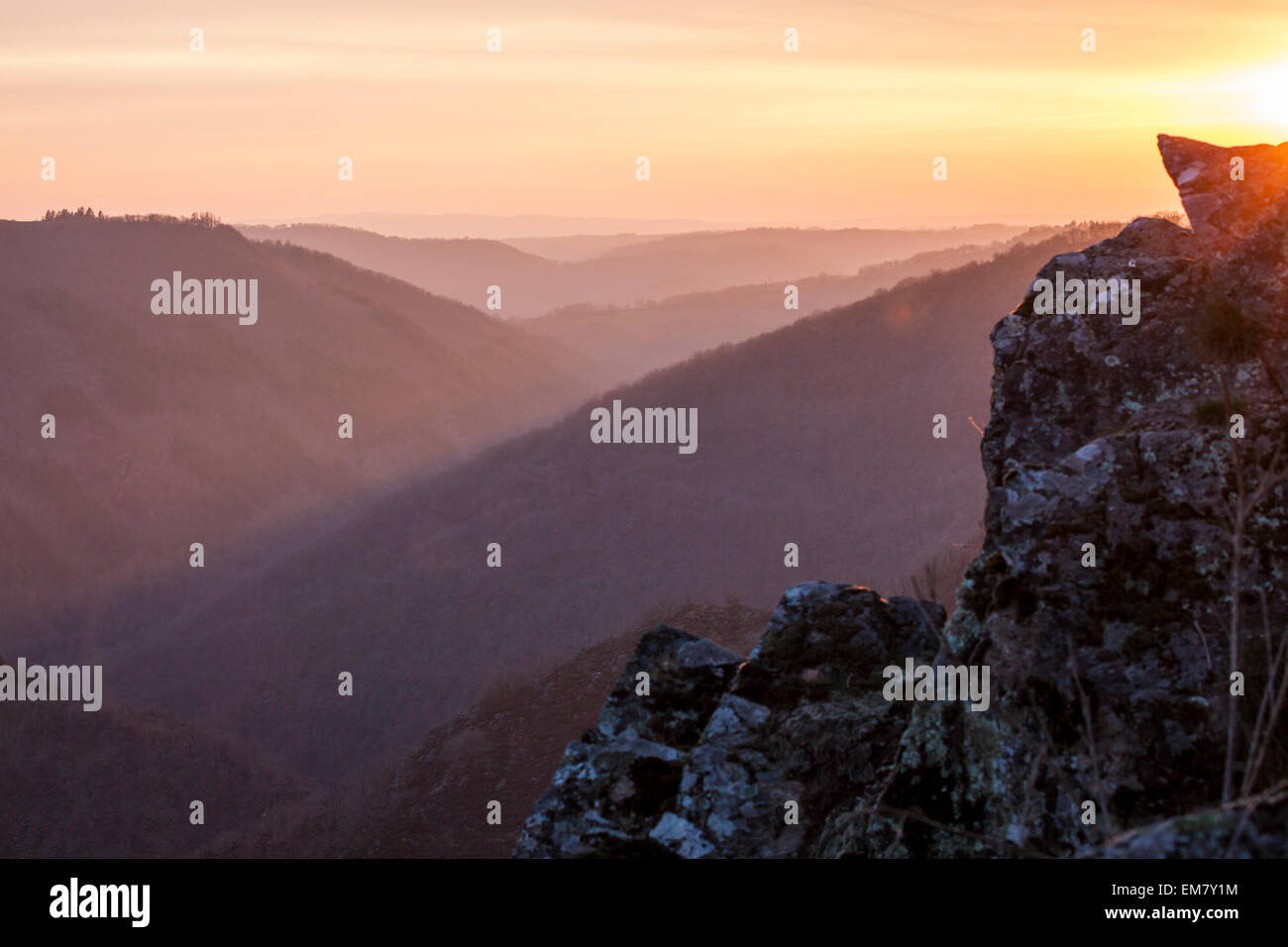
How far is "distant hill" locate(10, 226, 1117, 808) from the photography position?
73.8 ft

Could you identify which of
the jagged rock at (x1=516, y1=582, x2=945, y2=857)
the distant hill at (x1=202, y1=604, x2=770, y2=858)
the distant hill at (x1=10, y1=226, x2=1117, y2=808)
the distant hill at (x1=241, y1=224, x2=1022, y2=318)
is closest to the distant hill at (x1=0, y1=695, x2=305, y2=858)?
the distant hill at (x1=202, y1=604, x2=770, y2=858)

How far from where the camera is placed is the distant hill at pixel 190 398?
36656 millimetres

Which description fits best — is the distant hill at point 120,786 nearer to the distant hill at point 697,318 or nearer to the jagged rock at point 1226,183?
the jagged rock at point 1226,183

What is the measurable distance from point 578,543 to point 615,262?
518 ft

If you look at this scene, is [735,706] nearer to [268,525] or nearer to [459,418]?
[268,525]

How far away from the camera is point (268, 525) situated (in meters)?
37.5

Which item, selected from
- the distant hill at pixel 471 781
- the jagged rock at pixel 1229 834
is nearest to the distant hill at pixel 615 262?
the distant hill at pixel 471 781

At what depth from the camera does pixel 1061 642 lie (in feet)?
18.1

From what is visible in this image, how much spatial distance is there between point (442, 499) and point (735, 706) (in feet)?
90.2

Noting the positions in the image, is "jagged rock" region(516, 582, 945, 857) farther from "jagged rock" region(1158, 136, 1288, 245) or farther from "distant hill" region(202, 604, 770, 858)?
"distant hill" region(202, 604, 770, 858)

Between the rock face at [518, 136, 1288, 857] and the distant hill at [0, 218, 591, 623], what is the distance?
3074cm

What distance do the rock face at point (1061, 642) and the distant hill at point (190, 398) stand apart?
30736 millimetres

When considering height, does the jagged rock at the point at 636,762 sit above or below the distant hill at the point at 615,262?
below
